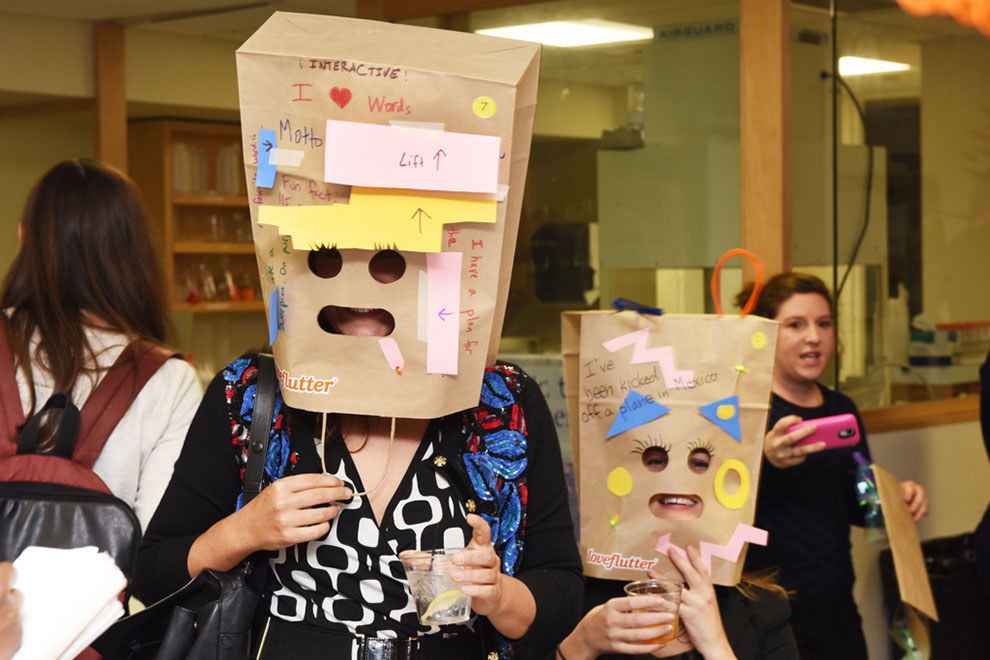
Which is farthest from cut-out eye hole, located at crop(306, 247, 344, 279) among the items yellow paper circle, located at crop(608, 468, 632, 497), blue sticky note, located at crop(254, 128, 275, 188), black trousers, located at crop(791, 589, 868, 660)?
black trousers, located at crop(791, 589, 868, 660)

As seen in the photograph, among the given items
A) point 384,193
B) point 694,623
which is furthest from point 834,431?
point 384,193

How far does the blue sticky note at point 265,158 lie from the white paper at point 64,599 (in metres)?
0.45

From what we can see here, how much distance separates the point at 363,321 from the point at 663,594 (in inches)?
24.2

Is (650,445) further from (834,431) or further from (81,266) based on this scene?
(81,266)

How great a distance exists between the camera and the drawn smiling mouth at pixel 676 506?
180cm

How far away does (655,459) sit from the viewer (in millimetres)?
1849

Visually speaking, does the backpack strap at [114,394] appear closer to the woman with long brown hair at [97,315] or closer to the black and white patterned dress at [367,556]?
the woman with long brown hair at [97,315]

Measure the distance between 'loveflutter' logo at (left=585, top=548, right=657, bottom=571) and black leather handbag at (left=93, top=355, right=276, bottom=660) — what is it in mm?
664

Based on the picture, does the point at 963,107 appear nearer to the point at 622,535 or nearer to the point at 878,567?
the point at 878,567

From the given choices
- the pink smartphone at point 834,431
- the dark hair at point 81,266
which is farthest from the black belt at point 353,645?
the pink smartphone at point 834,431

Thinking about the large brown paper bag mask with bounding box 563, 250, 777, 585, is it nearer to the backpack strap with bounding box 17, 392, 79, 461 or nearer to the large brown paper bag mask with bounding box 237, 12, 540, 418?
the large brown paper bag mask with bounding box 237, 12, 540, 418

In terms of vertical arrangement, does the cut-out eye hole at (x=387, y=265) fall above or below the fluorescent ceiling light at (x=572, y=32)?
below

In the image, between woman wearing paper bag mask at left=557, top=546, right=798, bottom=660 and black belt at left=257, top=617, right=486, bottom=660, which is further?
woman wearing paper bag mask at left=557, top=546, right=798, bottom=660

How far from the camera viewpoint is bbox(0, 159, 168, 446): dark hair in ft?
6.24
